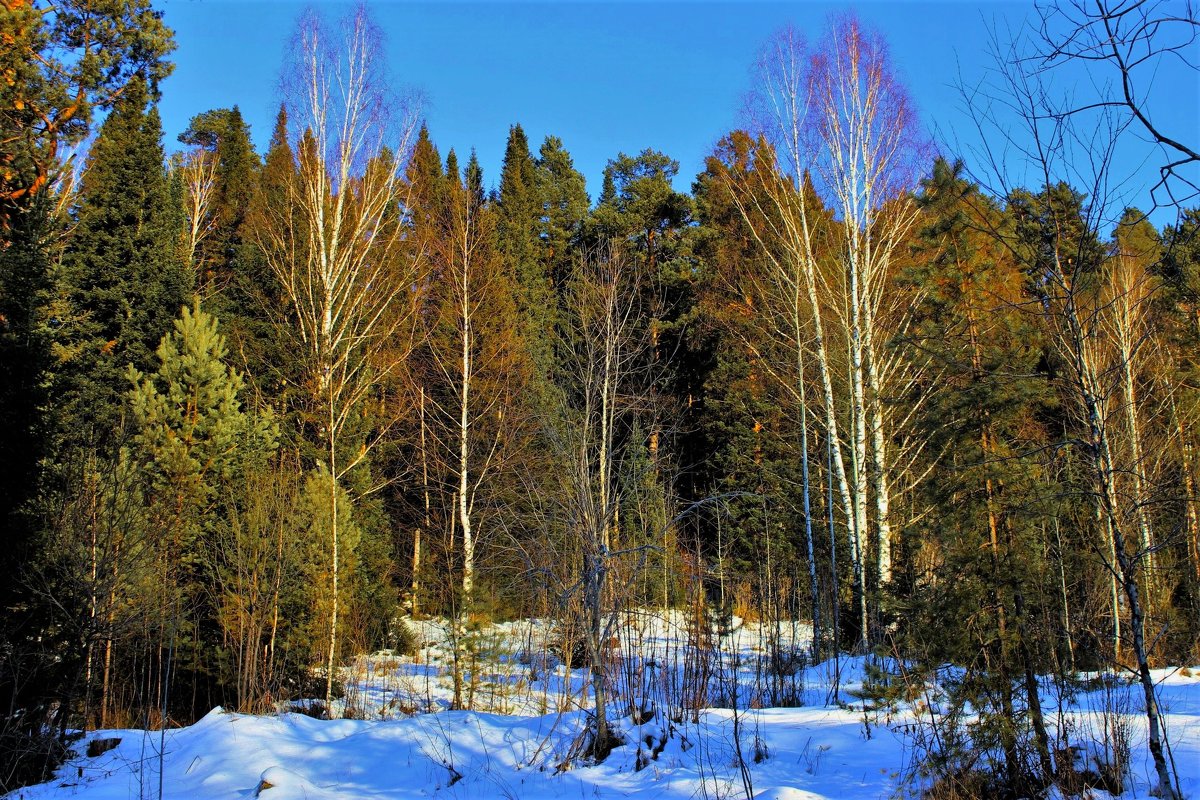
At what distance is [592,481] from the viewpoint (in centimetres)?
690

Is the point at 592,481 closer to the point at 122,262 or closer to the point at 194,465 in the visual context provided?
the point at 194,465

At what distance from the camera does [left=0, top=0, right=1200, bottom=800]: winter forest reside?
4.95 meters

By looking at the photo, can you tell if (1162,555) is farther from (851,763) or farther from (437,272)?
(437,272)

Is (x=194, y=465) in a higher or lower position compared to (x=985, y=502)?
higher

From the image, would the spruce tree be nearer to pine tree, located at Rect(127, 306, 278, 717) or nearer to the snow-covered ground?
pine tree, located at Rect(127, 306, 278, 717)

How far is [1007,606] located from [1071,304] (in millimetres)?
2077

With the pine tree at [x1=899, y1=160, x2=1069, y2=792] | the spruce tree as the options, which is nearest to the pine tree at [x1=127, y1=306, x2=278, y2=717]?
the spruce tree

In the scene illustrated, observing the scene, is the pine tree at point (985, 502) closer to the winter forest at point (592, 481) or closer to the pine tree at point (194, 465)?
the winter forest at point (592, 481)

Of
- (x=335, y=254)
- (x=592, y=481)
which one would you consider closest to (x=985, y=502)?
(x=592, y=481)

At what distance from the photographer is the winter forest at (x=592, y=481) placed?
4.95 metres

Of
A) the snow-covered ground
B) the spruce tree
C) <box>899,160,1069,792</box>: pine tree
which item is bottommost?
the snow-covered ground

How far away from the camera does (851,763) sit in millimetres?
5672

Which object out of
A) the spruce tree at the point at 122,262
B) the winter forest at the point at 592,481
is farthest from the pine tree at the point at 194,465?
the spruce tree at the point at 122,262

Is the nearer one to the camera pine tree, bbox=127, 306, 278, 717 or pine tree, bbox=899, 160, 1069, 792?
pine tree, bbox=899, 160, 1069, 792
